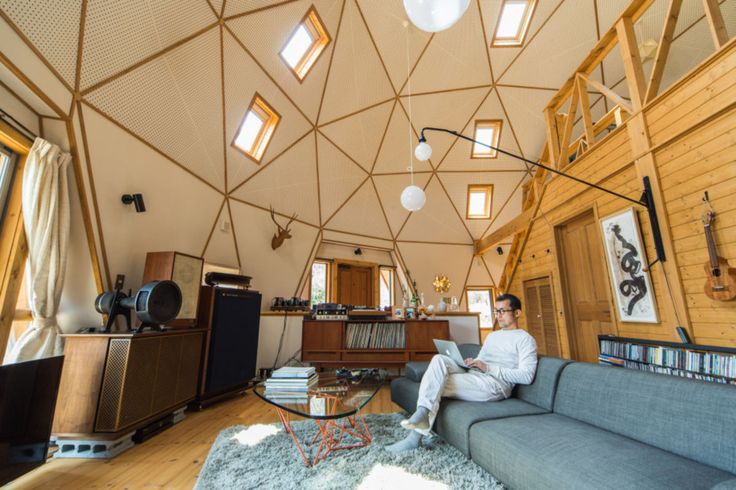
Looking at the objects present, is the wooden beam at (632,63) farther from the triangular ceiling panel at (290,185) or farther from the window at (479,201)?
the triangular ceiling panel at (290,185)

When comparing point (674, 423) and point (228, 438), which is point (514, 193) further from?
point (228, 438)

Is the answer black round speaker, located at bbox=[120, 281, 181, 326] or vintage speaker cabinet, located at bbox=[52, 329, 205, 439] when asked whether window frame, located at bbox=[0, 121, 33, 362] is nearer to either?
vintage speaker cabinet, located at bbox=[52, 329, 205, 439]

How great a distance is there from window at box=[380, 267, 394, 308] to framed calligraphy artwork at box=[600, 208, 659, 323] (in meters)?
4.81

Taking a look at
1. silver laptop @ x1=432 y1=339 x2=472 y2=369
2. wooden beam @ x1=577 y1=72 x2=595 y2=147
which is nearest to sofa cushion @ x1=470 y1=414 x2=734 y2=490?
silver laptop @ x1=432 y1=339 x2=472 y2=369

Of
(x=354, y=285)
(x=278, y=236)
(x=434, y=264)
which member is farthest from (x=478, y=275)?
(x=278, y=236)

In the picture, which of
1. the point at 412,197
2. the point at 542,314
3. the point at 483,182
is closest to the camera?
the point at 412,197

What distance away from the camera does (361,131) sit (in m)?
6.23

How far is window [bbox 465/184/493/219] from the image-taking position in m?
7.60

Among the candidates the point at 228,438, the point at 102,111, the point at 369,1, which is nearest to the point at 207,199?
the point at 102,111

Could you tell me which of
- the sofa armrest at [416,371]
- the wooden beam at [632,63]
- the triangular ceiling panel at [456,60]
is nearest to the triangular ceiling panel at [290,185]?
the triangular ceiling panel at [456,60]

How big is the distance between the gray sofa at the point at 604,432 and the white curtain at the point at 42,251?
325 centimetres

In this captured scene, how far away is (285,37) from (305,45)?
0.50m

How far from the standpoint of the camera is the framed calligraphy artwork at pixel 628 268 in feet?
10.1

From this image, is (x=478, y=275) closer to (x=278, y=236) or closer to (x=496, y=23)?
(x=278, y=236)
